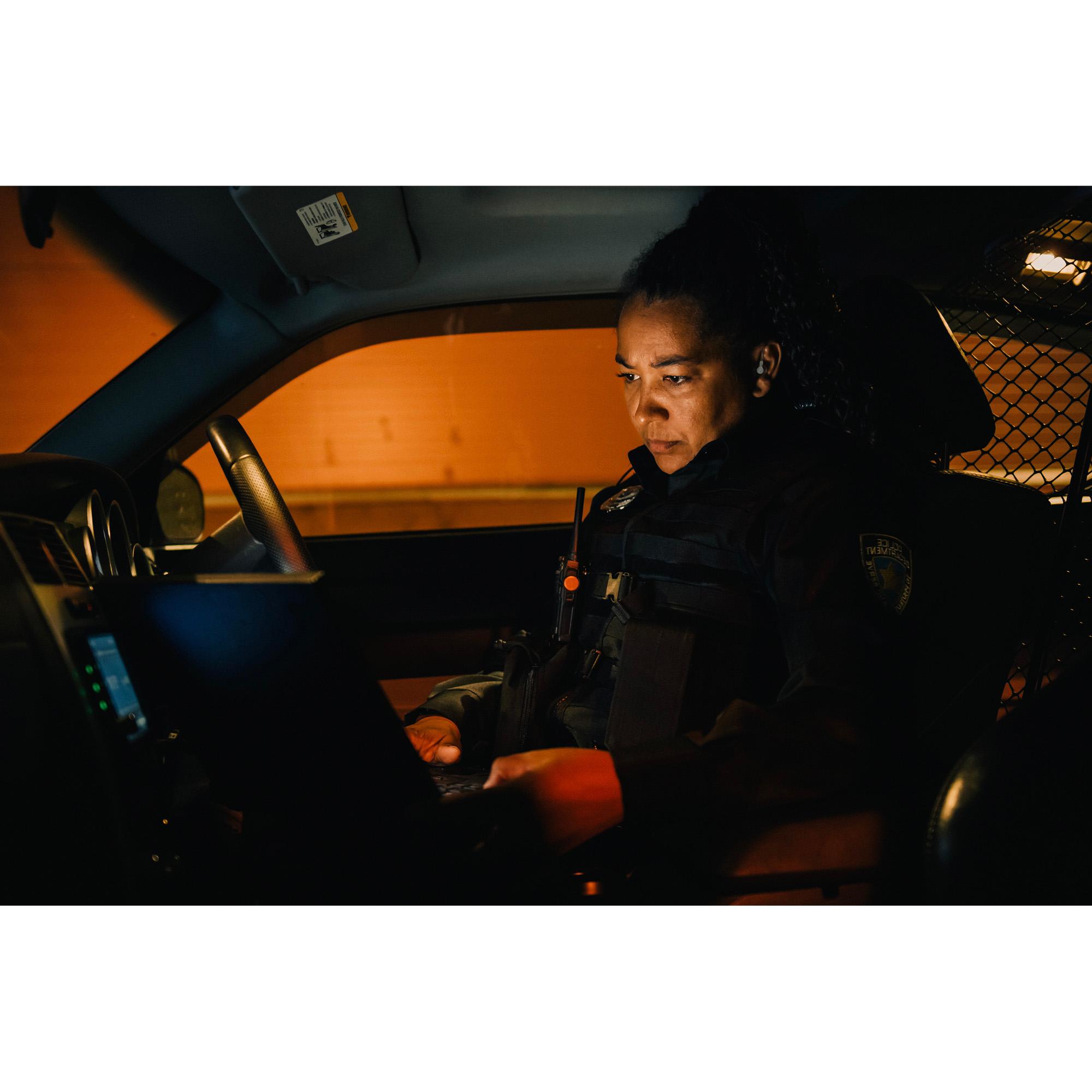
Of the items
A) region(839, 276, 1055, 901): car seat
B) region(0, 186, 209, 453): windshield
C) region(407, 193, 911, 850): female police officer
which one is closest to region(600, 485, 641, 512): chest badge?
region(407, 193, 911, 850): female police officer

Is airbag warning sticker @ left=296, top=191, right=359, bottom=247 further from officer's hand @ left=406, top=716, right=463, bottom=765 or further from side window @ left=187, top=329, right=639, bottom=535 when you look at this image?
officer's hand @ left=406, top=716, right=463, bottom=765

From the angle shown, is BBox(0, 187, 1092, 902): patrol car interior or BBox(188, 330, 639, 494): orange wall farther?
BBox(188, 330, 639, 494): orange wall

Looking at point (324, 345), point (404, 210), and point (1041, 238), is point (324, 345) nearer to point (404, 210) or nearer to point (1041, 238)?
point (404, 210)

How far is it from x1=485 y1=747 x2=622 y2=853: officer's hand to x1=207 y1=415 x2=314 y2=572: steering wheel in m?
0.61

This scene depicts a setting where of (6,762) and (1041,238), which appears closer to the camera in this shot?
(6,762)

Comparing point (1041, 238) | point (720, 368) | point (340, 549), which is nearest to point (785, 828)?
point (720, 368)

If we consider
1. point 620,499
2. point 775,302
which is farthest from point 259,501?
point 775,302

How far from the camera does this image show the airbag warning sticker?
3.71 ft

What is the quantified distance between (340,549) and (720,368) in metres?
1.20

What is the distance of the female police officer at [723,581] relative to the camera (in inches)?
30.4

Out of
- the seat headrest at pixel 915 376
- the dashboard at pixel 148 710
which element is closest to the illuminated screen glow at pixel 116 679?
the dashboard at pixel 148 710

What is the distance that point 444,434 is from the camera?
7.61ft

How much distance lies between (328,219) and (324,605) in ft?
2.74

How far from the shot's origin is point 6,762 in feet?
2.23
